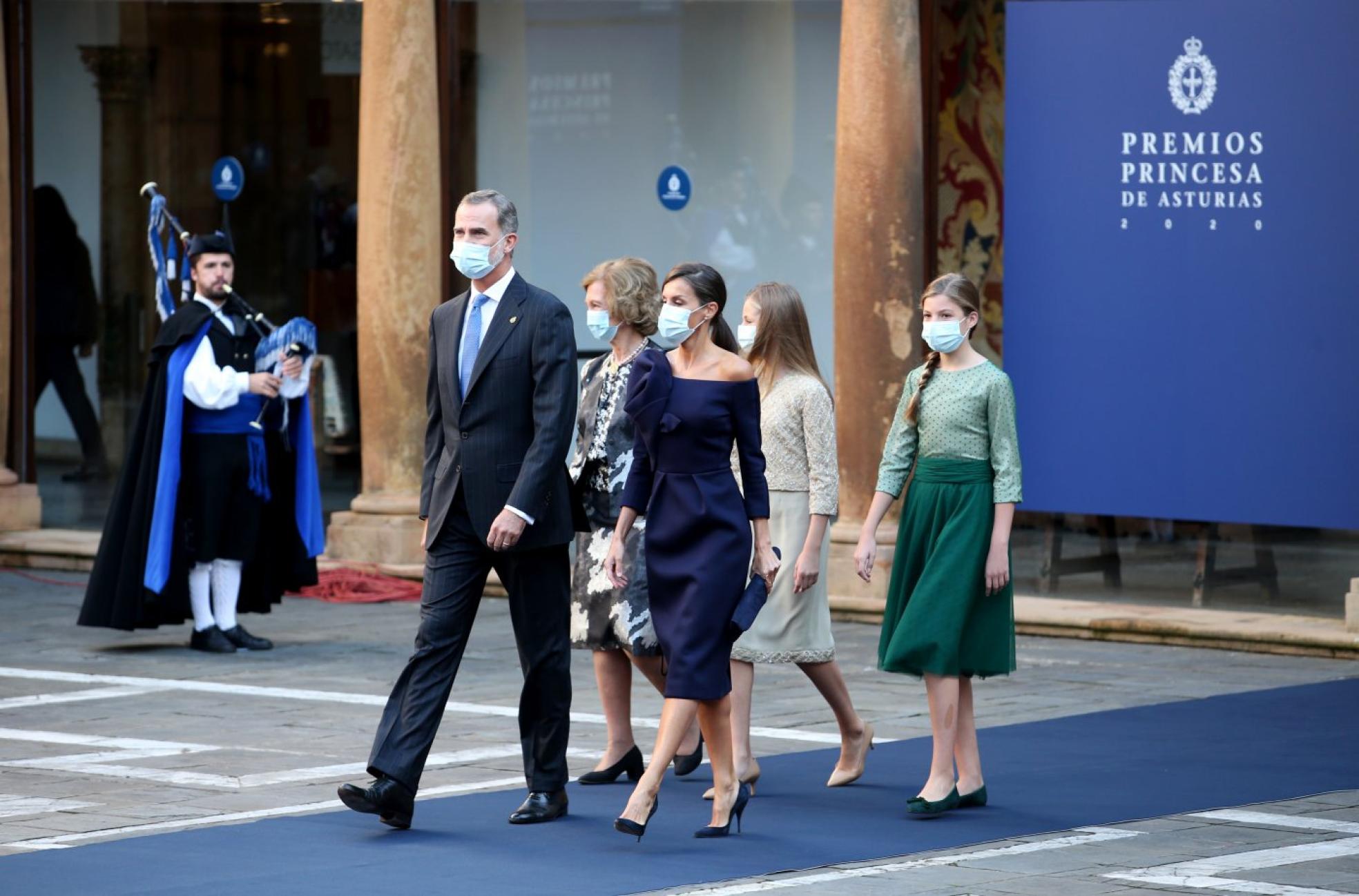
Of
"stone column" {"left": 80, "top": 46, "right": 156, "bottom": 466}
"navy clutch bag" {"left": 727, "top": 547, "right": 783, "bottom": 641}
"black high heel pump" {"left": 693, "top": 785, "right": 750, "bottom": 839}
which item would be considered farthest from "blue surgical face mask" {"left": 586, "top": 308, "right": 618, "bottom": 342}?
"stone column" {"left": 80, "top": 46, "right": 156, "bottom": 466}

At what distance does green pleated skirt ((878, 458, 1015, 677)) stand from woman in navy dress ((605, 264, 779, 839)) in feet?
2.28

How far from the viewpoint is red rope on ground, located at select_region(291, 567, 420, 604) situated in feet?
47.5

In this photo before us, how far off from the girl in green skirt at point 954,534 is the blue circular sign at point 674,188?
7.09 m

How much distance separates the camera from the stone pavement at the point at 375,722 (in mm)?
7367

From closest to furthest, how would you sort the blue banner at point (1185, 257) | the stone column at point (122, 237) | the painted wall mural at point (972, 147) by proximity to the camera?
1. the blue banner at point (1185, 257)
2. the painted wall mural at point (972, 147)
3. the stone column at point (122, 237)

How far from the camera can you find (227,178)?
1683 cm

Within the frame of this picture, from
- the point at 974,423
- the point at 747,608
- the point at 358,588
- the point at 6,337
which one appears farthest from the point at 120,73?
the point at 747,608

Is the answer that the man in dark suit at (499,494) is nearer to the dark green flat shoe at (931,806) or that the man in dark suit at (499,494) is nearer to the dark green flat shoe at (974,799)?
the dark green flat shoe at (931,806)

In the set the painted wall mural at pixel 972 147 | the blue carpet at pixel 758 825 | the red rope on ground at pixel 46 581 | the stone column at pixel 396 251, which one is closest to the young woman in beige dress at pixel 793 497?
the blue carpet at pixel 758 825

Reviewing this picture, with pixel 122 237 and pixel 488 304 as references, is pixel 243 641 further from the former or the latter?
pixel 122 237

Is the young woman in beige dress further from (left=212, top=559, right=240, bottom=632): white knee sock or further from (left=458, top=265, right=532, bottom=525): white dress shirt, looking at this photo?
(left=212, top=559, right=240, bottom=632): white knee sock

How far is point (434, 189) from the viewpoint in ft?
49.8

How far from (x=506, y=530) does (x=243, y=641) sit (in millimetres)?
4868

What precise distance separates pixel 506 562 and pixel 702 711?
86 centimetres
